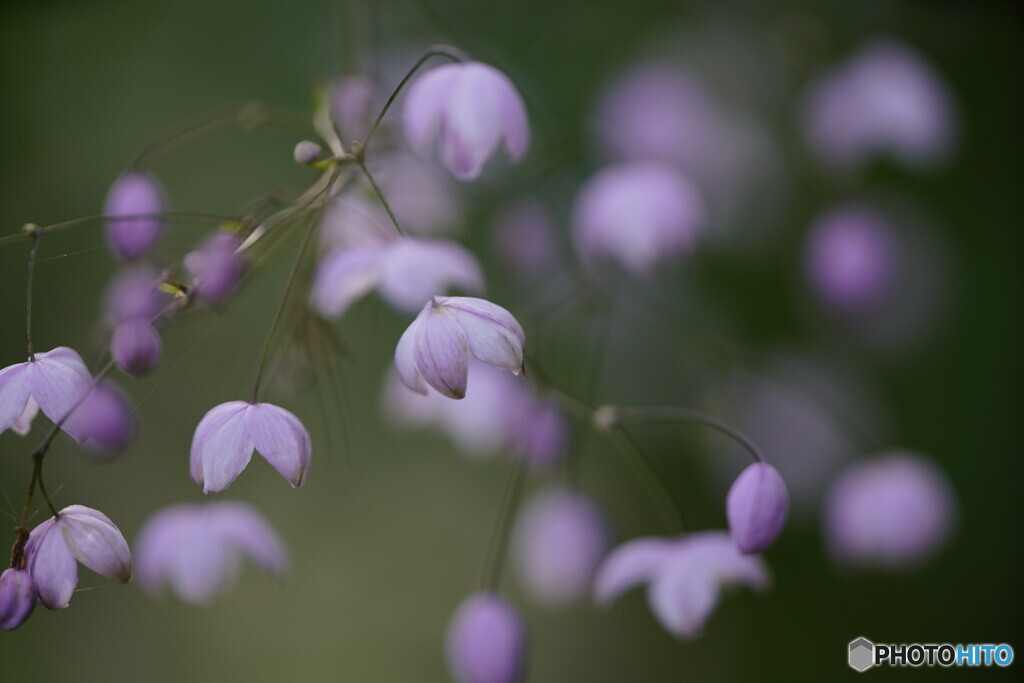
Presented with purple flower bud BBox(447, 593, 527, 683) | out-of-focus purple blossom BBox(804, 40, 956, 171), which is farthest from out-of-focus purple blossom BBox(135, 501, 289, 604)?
out-of-focus purple blossom BBox(804, 40, 956, 171)

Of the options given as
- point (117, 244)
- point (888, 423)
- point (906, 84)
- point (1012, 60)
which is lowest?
point (888, 423)

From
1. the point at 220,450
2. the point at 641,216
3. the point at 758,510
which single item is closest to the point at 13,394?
the point at 220,450

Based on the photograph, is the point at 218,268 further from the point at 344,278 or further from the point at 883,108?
the point at 883,108

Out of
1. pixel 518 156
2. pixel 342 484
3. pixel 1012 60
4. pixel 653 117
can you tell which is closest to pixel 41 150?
pixel 342 484

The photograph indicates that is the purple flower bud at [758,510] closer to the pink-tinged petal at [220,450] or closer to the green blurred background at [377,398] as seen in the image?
the pink-tinged petal at [220,450]

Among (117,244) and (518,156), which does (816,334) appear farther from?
(117,244)

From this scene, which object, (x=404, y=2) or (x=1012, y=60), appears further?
(x=1012, y=60)
